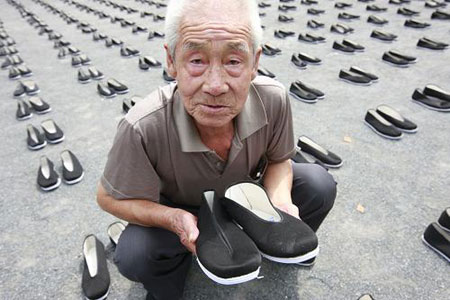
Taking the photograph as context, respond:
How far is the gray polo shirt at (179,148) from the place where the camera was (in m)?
1.11

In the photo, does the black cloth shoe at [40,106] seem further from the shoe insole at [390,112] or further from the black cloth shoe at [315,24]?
the black cloth shoe at [315,24]

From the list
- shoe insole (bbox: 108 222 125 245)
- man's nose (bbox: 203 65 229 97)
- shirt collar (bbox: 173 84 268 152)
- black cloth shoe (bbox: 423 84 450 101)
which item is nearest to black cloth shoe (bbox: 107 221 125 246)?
shoe insole (bbox: 108 222 125 245)

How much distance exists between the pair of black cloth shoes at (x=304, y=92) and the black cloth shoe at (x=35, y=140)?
2.52m

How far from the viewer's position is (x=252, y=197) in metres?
1.28

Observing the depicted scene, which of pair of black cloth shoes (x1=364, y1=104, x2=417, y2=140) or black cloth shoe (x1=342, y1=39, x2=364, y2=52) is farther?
black cloth shoe (x1=342, y1=39, x2=364, y2=52)

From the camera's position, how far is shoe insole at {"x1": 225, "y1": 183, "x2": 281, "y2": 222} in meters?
1.24

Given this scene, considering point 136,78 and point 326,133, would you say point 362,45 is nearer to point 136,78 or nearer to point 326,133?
point 326,133

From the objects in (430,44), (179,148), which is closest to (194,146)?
(179,148)

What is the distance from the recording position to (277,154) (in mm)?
1403

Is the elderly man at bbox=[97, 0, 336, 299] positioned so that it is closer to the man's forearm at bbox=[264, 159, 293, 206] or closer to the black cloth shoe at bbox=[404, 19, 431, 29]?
the man's forearm at bbox=[264, 159, 293, 206]

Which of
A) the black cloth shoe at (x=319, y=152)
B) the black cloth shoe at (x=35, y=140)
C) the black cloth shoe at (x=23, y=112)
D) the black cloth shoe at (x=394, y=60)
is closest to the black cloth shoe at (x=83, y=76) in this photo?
the black cloth shoe at (x=23, y=112)

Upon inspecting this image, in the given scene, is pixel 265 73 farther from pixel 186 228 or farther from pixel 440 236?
pixel 186 228

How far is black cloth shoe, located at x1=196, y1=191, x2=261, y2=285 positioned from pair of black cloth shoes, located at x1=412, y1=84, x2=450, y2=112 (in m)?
2.61

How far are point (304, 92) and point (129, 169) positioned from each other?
8.10ft
